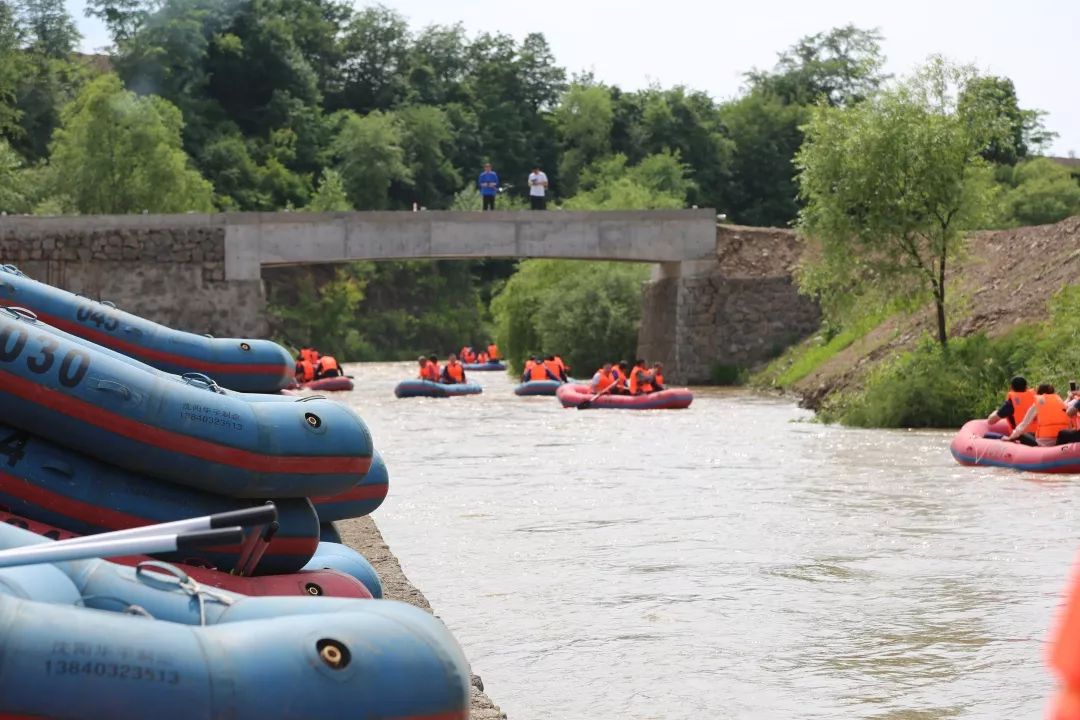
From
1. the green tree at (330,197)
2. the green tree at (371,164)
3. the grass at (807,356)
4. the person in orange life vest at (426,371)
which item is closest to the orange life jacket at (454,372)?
the person in orange life vest at (426,371)

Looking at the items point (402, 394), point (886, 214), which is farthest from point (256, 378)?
point (402, 394)

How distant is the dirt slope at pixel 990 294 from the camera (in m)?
26.5

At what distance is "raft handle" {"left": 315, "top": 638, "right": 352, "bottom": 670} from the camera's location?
5.02 metres

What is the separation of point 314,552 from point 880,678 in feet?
9.56

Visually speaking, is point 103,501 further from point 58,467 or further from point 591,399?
point 591,399

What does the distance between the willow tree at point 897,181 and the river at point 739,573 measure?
4601mm

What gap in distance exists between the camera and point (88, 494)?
7.62 meters

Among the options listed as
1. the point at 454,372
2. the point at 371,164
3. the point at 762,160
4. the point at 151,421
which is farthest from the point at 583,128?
the point at 151,421

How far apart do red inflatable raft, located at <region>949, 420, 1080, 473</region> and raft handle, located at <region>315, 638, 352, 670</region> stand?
528 inches

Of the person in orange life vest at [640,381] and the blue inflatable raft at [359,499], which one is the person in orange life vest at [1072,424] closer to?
the blue inflatable raft at [359,499]

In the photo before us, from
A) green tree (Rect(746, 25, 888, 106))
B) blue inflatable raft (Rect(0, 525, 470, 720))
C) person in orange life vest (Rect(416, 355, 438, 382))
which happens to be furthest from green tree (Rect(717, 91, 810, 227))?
blue inflatable raft (Rect(0, 525, 470, 720))

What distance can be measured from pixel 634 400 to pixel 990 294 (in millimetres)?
6083

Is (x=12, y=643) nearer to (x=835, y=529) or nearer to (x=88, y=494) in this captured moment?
(x=88, y=494)

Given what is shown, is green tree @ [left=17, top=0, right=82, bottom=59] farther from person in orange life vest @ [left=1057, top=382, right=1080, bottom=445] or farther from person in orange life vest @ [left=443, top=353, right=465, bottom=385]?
person in orange life vest @ [left=1057, top=382, right=1080, bottom=445]
